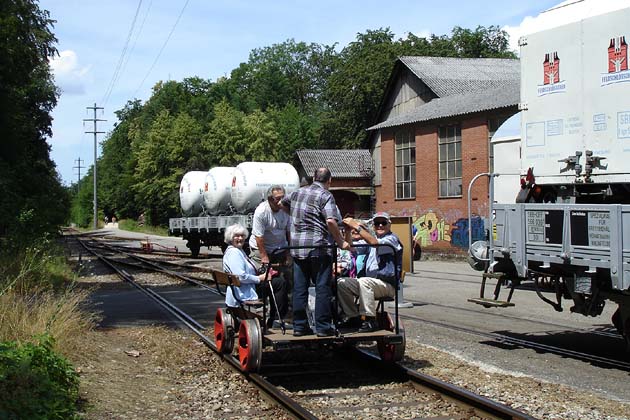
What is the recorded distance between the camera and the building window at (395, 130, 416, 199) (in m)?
34.4

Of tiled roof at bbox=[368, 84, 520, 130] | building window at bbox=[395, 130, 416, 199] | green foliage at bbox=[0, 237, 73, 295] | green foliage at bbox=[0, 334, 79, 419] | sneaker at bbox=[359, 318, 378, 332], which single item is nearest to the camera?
green foliage at bbox=[0, 334, 79, 419]

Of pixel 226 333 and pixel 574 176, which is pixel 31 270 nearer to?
pixel 226 333

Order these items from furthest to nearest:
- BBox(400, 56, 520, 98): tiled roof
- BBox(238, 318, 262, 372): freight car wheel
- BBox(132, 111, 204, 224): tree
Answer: BBox(132, 111, 204, 224): tree
BBox(400, 56, 520, 98): tiled roof
BBox(238, 318, 262, 372): freight car wheel

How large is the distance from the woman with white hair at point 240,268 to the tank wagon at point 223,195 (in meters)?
16.9

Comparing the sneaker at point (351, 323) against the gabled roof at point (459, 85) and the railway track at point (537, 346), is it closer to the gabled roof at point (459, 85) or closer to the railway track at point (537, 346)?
the railway track at point (537, 346)

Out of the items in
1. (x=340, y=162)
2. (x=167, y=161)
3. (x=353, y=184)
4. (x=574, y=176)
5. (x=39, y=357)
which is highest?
(x=167, y=161)

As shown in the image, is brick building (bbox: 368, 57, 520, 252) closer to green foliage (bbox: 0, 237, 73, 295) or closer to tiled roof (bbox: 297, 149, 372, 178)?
tiled roof (bbox: 297, 149, 372, 178)

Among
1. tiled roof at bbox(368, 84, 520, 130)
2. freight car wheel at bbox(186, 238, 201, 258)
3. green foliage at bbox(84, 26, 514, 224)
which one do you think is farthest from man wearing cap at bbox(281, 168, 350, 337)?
green foliage at bbox(84, 26, 514, 224)

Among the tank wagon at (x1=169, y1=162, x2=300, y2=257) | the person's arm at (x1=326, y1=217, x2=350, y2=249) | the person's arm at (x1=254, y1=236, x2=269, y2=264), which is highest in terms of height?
the tank wagon at (x1=169, y1=162, x2=300, y2=257)

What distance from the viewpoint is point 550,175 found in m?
9.45

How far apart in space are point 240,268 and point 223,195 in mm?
20830

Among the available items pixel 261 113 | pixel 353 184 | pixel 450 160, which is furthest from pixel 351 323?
pixel 261 113

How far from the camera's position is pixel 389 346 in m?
8.05

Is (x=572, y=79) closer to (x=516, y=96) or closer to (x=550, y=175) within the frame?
(x=550, y=175)
